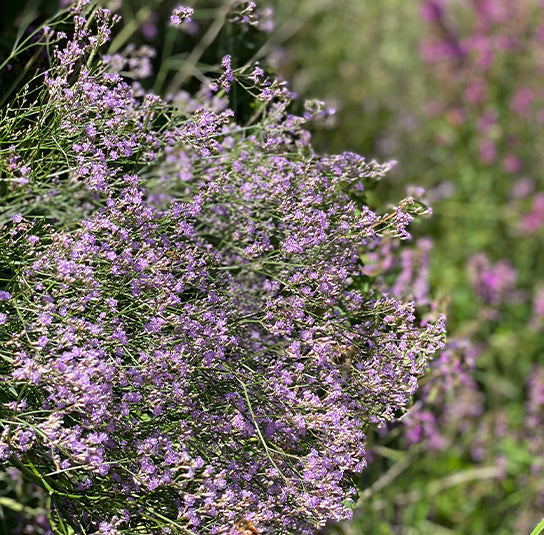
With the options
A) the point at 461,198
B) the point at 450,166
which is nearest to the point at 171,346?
the point at 461,198

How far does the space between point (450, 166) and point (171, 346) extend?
3.49m

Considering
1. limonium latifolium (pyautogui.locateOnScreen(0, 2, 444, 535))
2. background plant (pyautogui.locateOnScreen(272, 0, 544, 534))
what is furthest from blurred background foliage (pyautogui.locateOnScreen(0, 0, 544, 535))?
limonium latifolium (pyautogui.locateOnScreen(0, 2, 444, 535))

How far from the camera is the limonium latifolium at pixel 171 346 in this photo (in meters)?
1.22

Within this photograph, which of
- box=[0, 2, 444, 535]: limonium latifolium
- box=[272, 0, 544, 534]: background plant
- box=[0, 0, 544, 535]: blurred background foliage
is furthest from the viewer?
box=[272, 0, 544, 534]: background plant

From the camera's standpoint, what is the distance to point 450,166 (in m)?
4.58

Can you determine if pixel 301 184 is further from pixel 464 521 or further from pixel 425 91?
pixel 425 91

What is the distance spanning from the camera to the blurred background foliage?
260 cm

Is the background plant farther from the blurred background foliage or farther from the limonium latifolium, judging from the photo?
the limonium latifolium

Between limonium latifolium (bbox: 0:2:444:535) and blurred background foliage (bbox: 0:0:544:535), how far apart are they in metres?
0.57

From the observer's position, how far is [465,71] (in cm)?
486

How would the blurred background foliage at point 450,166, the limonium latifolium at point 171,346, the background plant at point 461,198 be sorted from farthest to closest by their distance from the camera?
the background plant at point 461,198 → the blurred background foliage at point 450,166 → the limonium latifolium at point 171,346

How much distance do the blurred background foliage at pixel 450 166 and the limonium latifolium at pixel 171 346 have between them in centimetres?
57

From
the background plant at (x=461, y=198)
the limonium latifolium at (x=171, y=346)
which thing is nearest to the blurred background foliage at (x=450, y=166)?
A: the background plant at (x=461, y=198)

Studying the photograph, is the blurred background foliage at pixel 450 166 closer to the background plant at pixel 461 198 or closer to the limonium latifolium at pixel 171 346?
the background plant at pixel 461 198
